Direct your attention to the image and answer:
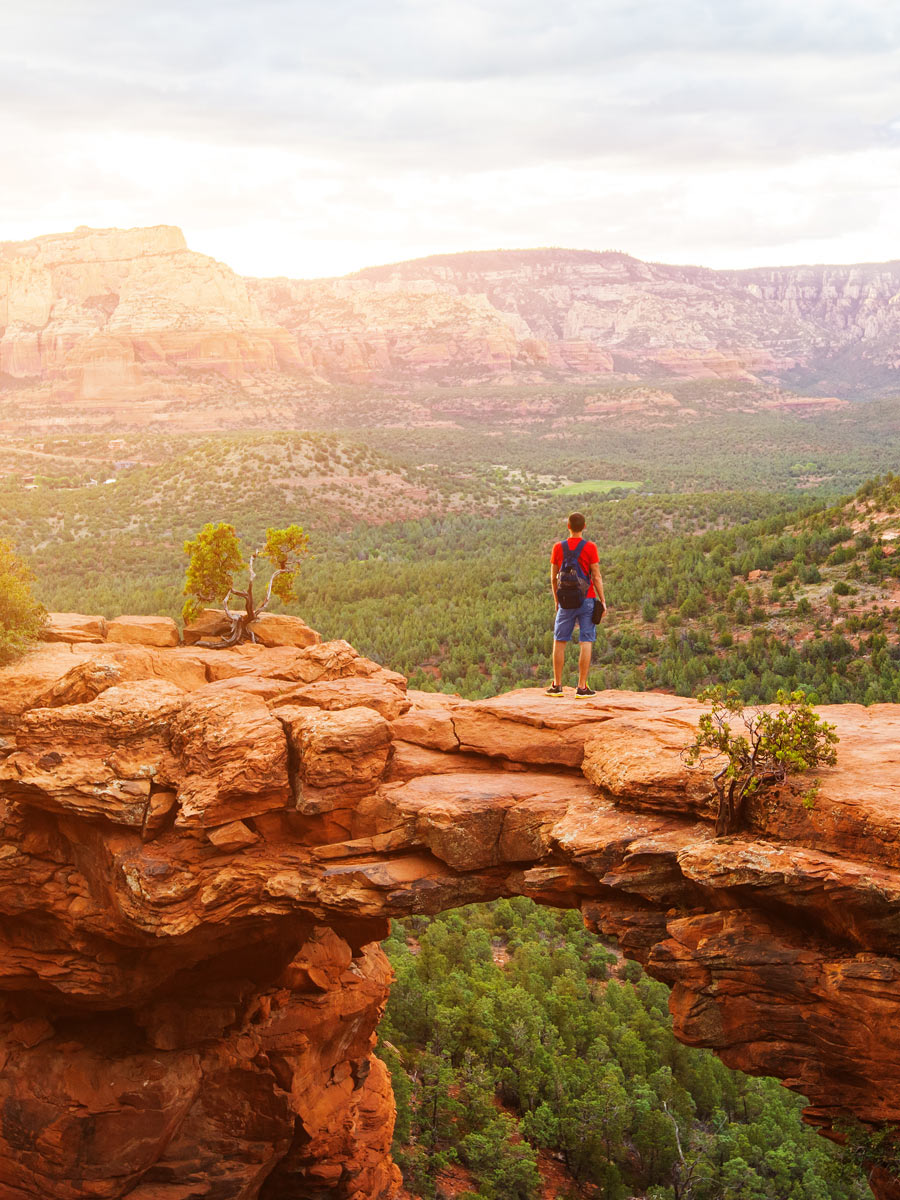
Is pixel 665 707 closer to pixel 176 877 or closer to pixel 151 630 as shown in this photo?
pixel 176 877

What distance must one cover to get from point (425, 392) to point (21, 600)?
152 meters

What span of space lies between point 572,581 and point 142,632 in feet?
26.1

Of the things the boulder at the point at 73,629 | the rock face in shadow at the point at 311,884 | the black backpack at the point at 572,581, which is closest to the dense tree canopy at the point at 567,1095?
the rock face in shadow at the point at 311,884

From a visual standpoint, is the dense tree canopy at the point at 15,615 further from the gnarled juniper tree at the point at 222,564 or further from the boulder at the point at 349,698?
the boulder at the point at 349,698

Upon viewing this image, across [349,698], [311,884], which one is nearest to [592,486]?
[349,698]

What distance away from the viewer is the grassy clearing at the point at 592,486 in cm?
8818

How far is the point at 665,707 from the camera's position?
1189 cm

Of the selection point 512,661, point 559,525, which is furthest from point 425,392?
point 512,661

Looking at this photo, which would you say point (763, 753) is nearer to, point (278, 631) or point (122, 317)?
point (278, 631)

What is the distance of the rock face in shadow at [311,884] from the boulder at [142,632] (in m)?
1.04

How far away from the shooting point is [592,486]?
92.0 m

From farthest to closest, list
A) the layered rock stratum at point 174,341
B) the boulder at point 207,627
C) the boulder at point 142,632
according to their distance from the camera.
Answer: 1. the layered rock stratum at point 174,341
2. the boulder at point 207,627
3. the boulder at point 142,632

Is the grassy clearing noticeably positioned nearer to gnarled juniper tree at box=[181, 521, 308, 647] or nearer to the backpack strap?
gnarled juniper tree at box=[181, 521, 308, 647]

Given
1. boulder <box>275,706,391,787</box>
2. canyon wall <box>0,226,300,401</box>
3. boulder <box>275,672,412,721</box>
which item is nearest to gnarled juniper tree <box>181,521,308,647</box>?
boulder <box>275,672,412,721</box>
